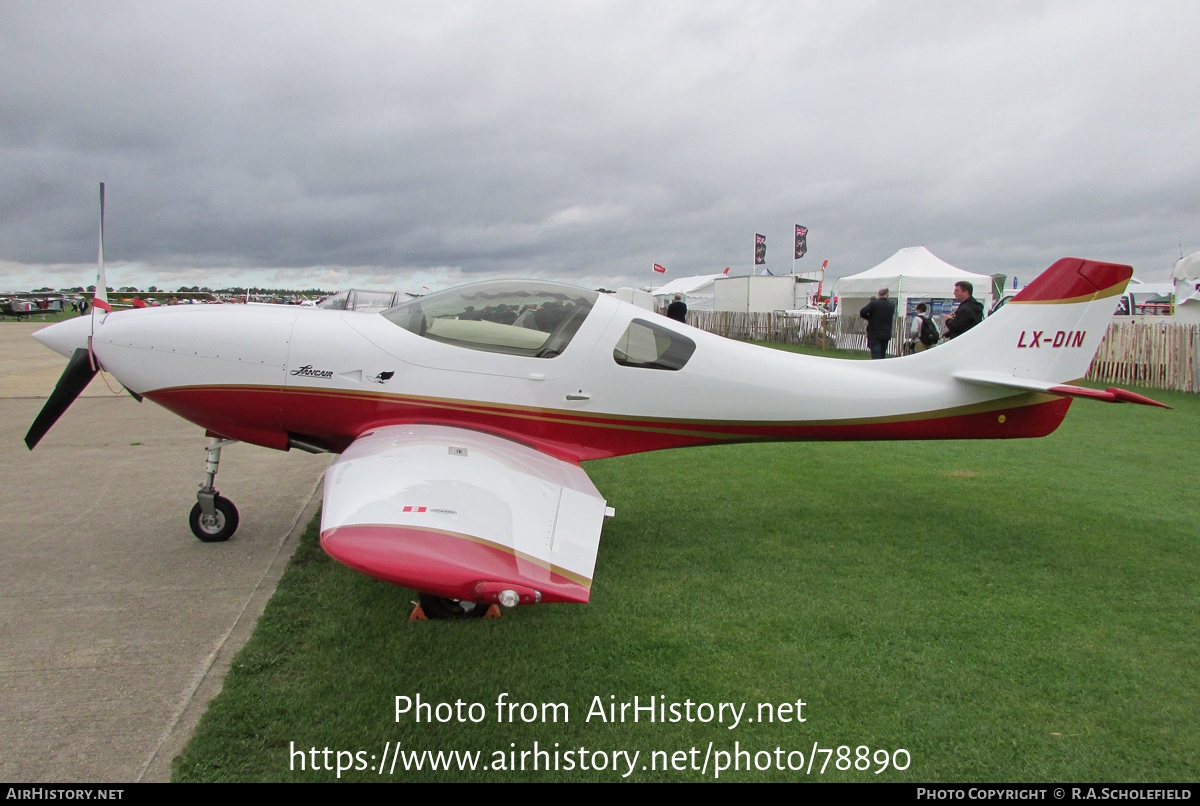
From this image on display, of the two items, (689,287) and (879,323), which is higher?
(689,287)

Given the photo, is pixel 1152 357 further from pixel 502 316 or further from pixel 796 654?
pixel 502 316

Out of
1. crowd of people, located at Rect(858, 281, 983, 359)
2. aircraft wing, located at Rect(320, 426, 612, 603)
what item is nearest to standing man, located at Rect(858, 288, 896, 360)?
crowd of people, located at Rect(858, 281, 983, 359)

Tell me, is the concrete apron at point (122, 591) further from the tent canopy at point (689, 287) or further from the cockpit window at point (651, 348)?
the tent canopy at point (689, 287)

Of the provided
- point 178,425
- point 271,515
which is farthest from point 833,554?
point 178,425

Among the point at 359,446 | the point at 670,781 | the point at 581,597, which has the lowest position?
the point at 670,781

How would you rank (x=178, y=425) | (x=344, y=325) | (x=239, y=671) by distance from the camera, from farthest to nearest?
(x=178, y=425)
(x=344, y=325)
(x=239, y=671)

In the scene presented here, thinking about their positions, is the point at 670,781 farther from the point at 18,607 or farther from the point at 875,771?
the point at 18,607

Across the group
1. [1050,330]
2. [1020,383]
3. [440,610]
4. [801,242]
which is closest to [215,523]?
[440,610]

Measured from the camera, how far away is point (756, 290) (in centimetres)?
2973

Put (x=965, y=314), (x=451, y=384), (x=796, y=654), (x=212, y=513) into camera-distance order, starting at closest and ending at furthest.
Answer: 1. (x=796, y=654)
2. (x=451, y=384)
3. (x=212, y=513)
4. (x=965, y=314)

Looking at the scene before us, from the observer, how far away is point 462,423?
160 inches

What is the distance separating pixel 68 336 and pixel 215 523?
61.5 inches

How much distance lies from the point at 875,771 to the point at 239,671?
9.32ft

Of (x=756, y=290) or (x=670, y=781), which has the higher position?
(x=756, y=290)
